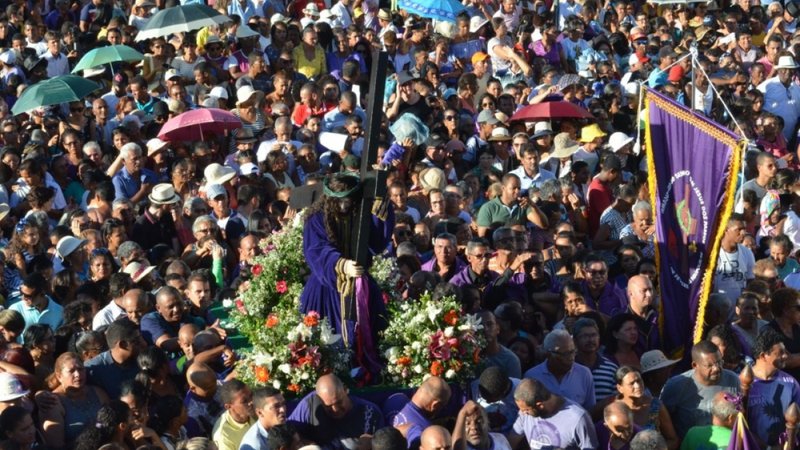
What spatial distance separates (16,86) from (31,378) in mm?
7415

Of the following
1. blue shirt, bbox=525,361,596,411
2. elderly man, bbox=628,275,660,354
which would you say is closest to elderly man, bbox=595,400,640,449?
blue shirt, bbox=525,361,596,411

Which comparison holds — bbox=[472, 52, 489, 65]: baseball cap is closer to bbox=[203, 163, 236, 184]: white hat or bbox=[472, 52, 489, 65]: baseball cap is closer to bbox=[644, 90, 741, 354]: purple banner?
bbox=[203, 163, 236, 184]: white hat

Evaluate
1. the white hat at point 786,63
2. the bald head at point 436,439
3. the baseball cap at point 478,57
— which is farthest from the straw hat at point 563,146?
the bald head at point 436,439

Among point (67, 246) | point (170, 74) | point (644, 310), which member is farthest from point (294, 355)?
point (170, 74)

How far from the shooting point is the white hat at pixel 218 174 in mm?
15266

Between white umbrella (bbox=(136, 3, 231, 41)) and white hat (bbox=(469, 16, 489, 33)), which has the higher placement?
white umbrella (bbox=(136, 3, 231, 41))

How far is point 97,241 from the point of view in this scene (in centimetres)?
1377

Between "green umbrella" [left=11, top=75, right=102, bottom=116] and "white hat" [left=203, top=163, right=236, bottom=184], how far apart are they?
1737 mm

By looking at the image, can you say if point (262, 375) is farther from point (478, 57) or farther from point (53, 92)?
point (478, 57)

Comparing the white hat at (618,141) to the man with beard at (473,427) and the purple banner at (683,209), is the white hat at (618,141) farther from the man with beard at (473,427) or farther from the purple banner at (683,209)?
the man with beard at (473,427)

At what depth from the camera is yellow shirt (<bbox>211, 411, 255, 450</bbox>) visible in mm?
10680

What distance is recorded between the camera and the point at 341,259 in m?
11.2

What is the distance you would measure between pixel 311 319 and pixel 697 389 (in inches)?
102

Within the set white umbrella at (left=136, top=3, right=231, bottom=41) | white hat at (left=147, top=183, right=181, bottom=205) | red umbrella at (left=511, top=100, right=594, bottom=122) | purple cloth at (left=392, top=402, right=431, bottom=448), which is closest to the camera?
purple cloth at (left=392, top=402, right=431, bottom=448)
